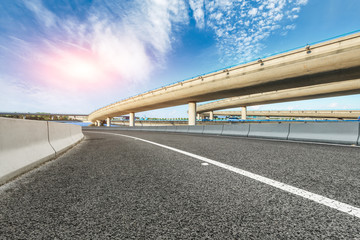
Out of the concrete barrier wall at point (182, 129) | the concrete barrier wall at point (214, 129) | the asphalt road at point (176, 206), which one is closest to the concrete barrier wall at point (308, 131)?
the concrete barrier wall at point (214, 129)

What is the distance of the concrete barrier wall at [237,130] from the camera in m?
14.1

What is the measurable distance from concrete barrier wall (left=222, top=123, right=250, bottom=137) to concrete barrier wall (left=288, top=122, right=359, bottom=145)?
375 cm

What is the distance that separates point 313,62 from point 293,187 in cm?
2653

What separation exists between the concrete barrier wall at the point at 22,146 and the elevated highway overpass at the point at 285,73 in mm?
27936

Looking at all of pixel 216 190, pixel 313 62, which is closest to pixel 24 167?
pixel 216 190

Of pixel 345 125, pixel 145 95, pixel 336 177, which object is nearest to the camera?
pixel 336 177

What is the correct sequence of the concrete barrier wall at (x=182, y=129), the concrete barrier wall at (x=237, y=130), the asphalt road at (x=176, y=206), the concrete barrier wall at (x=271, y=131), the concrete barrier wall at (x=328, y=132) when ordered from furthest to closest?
the concrete barrier wall at (x=182, y=129) → the concrete barrier wall at (x=237, y=130) → the concrete barrier wall at (x=271, y=131) → the concrete barrier wall at (x=328, y=132) → the asphalt road at (x=176, y=206)

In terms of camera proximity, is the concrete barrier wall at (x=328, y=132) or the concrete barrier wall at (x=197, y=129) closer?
the concrete barrier wall at (x=328, y=132)

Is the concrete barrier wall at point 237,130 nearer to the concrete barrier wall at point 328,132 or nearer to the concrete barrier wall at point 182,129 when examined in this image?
the concrete barrier wall at point 328,132

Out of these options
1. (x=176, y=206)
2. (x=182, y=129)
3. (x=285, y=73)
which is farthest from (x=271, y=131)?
(x=285, y=73)

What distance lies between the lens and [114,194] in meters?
2.50

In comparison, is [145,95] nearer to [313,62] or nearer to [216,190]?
[313,62]

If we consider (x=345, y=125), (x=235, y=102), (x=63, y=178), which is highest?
(x=235, y=102)

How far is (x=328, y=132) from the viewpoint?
8688 millimetres
